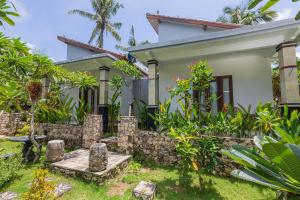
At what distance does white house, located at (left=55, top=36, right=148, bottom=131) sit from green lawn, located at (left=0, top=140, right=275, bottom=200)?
11.1 ft

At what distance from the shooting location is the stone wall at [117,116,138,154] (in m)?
5.99

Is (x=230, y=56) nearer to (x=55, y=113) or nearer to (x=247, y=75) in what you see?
(x=247, y=75)

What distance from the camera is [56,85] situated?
317 inches

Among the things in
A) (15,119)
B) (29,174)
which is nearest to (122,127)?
(29,174)

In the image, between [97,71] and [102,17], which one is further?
[102,17]

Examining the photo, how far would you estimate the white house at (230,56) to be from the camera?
532 cm

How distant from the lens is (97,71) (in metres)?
10.2

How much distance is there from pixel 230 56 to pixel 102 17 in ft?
57.9

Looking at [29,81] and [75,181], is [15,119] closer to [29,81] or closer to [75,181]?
[29,81]

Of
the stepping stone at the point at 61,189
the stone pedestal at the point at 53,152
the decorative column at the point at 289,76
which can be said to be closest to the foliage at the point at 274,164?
the stepping stone at the point at 61,189

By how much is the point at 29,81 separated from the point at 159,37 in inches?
263

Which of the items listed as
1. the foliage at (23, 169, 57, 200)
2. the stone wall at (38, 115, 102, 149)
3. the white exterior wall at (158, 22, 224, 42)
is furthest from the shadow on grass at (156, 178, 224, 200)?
the white exterior wall at (158, 22, 224, 42)

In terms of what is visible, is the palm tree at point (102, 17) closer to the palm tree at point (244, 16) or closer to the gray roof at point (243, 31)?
the palm tree at point (244, 16)

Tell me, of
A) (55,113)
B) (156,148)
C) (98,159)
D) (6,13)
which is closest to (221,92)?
(156,148)
